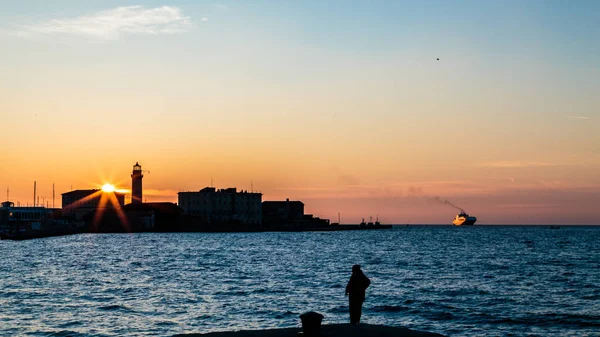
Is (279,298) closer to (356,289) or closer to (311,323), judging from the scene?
(356,289)

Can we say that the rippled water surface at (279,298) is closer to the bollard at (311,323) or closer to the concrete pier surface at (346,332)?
the concrete pier surface at (346,332)

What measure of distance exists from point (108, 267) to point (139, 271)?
7.29 meters

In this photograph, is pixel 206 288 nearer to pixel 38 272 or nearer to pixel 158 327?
pixel 158 327

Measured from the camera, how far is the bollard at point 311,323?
21.7m

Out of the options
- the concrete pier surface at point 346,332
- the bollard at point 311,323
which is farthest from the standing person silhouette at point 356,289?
the bollard at point 311,323

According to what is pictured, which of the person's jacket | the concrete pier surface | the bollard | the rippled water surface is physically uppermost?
the person's jacket

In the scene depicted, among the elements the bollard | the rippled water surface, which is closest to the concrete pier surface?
the bollard

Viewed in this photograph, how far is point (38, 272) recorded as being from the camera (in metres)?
67.1

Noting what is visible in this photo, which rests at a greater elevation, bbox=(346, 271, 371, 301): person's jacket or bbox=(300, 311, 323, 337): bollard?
bbox=(346, 271, 371, 301): person's jacket

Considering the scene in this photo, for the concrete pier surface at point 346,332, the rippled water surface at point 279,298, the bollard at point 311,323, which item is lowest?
the rippled water surface at point 279,298

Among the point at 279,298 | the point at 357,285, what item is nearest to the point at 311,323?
the point at 357,285

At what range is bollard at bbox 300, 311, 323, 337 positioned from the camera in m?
21.7

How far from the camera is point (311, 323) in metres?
21.8

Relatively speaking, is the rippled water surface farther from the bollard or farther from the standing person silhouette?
the bollard
